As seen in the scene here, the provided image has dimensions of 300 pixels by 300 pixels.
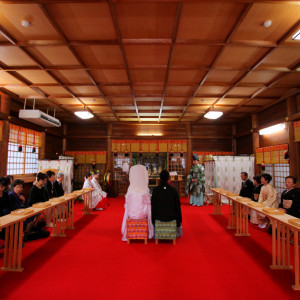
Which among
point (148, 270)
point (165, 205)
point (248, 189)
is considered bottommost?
point (148, 270)

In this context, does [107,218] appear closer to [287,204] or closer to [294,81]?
[287,204]

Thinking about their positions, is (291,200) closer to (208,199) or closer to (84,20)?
(208,199)

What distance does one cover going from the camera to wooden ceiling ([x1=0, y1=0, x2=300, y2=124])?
297 cm

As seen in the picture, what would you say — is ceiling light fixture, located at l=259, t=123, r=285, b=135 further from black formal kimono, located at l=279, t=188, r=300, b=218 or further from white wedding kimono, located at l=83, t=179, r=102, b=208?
white wedding kimono, located at l=83, t=179, r=102, b=208

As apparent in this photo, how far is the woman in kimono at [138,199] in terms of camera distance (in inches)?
166

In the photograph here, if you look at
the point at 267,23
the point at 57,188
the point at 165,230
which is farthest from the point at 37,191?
the point at 267,23

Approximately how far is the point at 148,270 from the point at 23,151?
256 inches

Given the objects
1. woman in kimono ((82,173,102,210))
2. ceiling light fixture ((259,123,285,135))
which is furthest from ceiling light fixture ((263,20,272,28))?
woman in kimono ((82,173,102,210))

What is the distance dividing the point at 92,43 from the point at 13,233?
3.40 metres

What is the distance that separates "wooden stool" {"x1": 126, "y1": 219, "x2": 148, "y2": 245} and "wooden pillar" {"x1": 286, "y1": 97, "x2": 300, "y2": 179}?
4.54 m

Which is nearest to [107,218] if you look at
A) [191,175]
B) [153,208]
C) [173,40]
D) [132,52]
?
[153,208]

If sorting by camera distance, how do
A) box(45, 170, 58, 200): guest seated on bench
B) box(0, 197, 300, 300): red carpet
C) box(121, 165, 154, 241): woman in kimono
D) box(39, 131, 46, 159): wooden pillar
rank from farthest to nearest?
1. box(39, 131, 46, 159): wooden pillar
2. box(45, 170, 58, 200): guest seated on bench
3. box(121, 165, 154, 241): woman in kimono
4. box(0, 197, 300, 300): red carpet

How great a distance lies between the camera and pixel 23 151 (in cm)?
754

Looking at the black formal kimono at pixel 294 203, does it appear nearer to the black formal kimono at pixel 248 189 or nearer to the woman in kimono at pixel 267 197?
the woman in kimono at pixel 267 197
